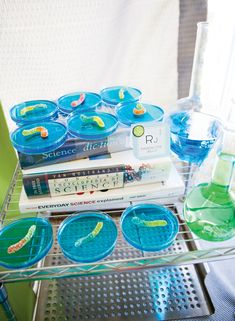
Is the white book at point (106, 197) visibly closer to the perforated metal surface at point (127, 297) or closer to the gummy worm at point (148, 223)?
the gummy worm at point (148, 223)

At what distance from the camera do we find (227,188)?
60 centimetres

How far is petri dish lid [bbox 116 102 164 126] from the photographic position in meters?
0.65

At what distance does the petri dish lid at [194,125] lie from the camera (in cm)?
69

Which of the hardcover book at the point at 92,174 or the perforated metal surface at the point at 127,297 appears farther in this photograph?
the perforated metal surface at the point at 127,297

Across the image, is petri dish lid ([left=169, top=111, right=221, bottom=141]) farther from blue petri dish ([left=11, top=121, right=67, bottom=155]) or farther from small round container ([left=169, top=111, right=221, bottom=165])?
blue petri dish ([left=11, top=121, right=67, bottom=155])

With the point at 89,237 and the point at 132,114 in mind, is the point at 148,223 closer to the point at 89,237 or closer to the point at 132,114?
the point at 89,237

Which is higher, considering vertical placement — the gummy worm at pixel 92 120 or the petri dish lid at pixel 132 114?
the gummy worm at pixel 92 120

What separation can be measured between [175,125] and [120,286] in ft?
1.53

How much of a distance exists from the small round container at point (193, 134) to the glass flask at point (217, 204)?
0.06 m

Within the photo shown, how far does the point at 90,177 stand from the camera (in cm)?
59

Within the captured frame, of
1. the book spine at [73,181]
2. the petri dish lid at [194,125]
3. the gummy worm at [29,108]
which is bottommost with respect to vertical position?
the book spine at [73,181]

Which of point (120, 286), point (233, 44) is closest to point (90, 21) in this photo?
point (233, 44)

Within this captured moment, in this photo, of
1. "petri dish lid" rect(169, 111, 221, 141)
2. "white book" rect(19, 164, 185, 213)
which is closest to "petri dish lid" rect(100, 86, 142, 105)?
"petri dish lid" rect(169, 111, 221, 141)

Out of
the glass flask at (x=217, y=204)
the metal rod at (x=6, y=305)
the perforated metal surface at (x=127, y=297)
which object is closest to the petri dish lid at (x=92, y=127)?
the glass flask at (x=217, y=204)
